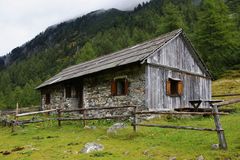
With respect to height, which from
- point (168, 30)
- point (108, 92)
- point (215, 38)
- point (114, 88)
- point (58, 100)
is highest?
point (168, 30)

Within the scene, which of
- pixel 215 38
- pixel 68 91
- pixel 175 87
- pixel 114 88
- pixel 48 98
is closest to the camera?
pixel 114 88

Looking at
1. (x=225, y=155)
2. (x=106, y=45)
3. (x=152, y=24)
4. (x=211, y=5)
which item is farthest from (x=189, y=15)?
(x=225, y=155)

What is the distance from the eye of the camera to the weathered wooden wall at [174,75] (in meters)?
19.5

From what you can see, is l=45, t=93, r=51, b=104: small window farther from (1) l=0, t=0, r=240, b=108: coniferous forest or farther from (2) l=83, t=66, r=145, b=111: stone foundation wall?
(1) l=0, t=0, r=240, b=108: coniferous forest

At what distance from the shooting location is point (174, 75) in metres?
21.6

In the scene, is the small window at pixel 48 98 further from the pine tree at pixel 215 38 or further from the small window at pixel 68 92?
the pine tree at pixel 215 38

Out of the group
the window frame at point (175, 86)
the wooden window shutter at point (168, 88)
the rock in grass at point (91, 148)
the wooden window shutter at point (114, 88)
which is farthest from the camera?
the wooden window shutter at point (114, 88)

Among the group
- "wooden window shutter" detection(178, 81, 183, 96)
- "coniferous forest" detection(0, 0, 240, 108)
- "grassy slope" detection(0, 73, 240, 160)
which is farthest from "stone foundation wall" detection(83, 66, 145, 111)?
"coniferous forest" detection(0, 0, 240, 108)

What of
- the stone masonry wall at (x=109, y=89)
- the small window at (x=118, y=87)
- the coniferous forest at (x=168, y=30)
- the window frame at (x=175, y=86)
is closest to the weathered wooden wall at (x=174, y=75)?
the window frame at (x=175, y=86)

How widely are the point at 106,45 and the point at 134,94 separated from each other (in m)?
62.7

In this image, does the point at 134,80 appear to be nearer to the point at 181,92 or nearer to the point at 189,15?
the point at 181,92

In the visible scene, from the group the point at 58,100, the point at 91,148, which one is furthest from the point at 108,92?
the point at 91,148

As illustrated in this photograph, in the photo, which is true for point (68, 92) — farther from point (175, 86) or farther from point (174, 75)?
point (174, 75)

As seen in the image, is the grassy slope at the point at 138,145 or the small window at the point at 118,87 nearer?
the grassy slope at the point at 138,145
